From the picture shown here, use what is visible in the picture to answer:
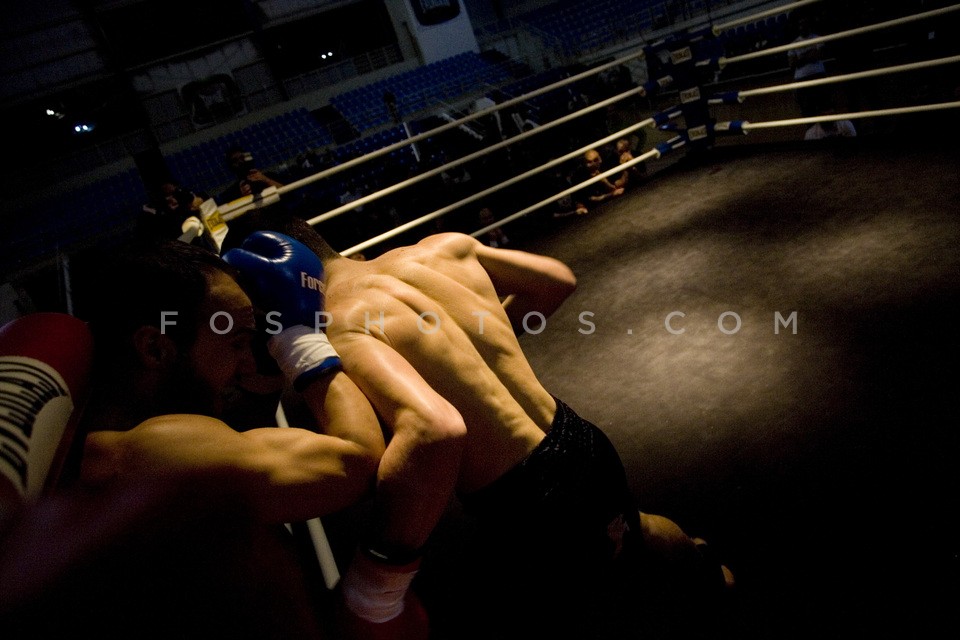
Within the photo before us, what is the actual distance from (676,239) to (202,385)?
2678mm

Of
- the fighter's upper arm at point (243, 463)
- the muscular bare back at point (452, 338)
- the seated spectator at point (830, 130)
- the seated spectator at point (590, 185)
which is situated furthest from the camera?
the seated spectator at point (590, 185)

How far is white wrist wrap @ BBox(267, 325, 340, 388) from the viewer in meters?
1.00

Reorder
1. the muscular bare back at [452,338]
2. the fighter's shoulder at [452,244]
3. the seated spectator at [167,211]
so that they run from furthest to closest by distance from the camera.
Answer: the seated spectator at [167,211] → the fighter's shoulder at [452,244] → the muscular bare back at [452,338]

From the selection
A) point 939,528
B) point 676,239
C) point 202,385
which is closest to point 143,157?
point 676,239

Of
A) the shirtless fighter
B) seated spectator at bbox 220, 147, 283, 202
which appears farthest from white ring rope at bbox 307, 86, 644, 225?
the shirtless fighter

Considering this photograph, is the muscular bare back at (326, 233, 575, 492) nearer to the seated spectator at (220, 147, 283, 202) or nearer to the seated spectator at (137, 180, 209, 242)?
the seated spectator at (220, 147, 283, 202)

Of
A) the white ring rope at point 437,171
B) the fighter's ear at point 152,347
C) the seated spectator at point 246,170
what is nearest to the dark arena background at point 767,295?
the white ring rope at point 437,171

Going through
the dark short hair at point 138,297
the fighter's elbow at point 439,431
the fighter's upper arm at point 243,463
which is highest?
the dark short hair at point 138,297

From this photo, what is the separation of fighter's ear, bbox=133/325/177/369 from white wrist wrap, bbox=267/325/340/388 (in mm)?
171

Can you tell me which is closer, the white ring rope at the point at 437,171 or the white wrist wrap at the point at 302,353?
the white wrist wrap at the point at 302,353

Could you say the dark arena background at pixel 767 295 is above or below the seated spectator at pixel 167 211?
below

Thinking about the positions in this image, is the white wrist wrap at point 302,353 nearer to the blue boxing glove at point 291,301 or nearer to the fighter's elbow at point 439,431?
the blue boxing glove at point 291,301

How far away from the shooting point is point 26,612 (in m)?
0.61

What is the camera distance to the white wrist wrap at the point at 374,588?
Answer: 0.93m
